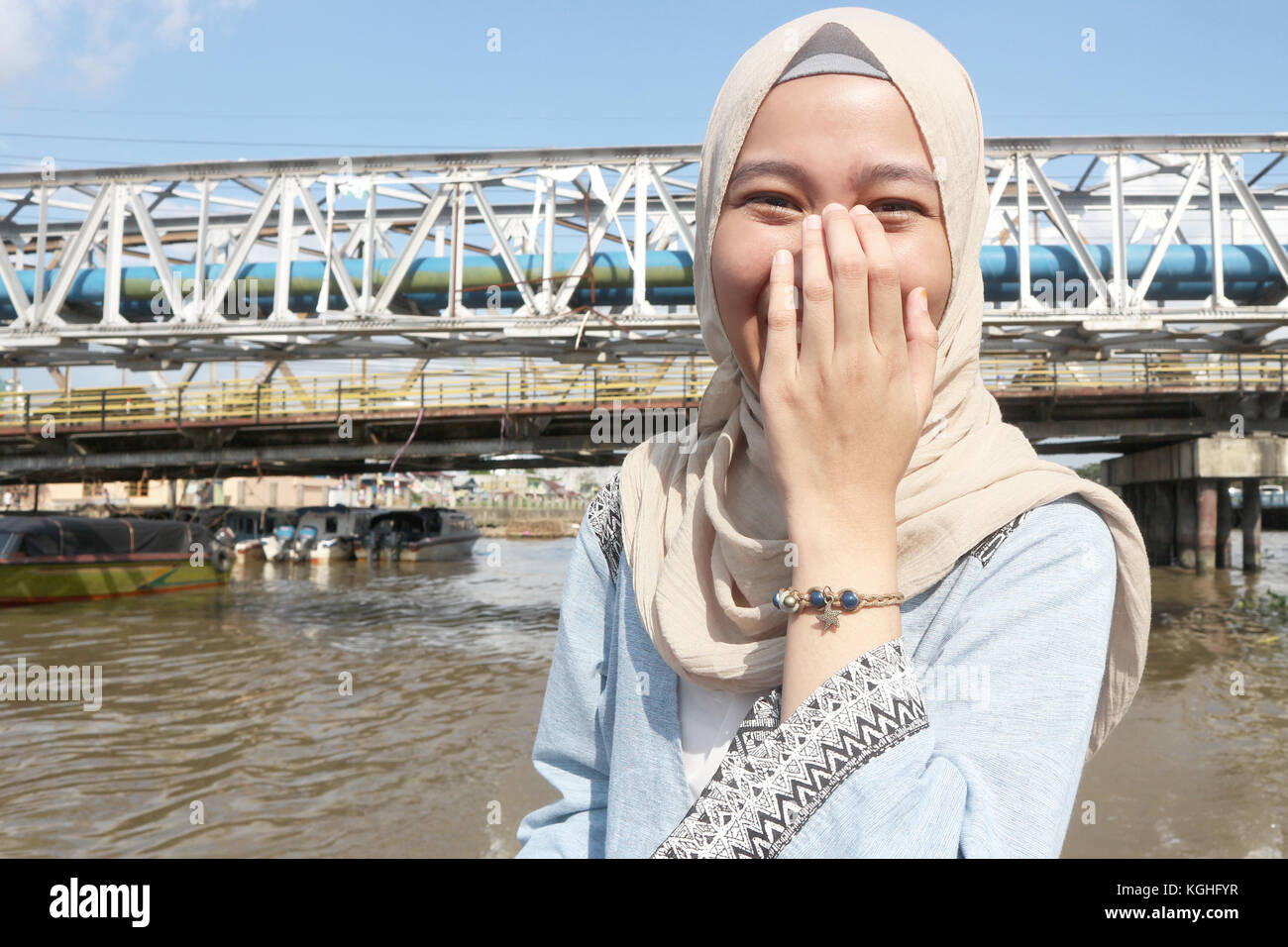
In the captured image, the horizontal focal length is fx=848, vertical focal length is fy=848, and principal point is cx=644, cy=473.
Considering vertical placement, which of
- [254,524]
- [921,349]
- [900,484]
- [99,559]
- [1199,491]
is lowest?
[254,524]

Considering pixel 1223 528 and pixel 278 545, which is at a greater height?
pixel 1223 528

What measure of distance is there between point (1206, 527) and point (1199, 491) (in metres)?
1.19

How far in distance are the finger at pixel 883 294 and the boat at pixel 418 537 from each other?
3954cm

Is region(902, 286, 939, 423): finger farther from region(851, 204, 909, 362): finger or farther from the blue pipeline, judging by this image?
the blue pipeline

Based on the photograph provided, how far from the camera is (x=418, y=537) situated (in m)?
40.0

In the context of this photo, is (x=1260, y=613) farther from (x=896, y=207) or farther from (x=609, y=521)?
(x=896, y=207)

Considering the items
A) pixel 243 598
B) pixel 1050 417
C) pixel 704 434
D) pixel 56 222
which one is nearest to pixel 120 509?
pixel 56 222

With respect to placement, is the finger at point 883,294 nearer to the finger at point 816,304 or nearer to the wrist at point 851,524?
the finger at point 816,304

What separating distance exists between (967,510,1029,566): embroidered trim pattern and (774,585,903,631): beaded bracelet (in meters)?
0.20

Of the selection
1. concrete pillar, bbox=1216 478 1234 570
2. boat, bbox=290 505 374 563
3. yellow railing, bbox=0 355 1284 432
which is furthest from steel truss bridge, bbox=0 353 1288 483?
boat, bbox=290 505 374 563

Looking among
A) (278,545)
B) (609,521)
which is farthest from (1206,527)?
(278,545)

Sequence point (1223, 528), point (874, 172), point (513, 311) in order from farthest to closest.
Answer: point (1223, 528) < point (513, 311) < point (874, 172)

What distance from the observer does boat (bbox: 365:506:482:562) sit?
3934cm

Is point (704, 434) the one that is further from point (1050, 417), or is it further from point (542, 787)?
point (1050, 417)
